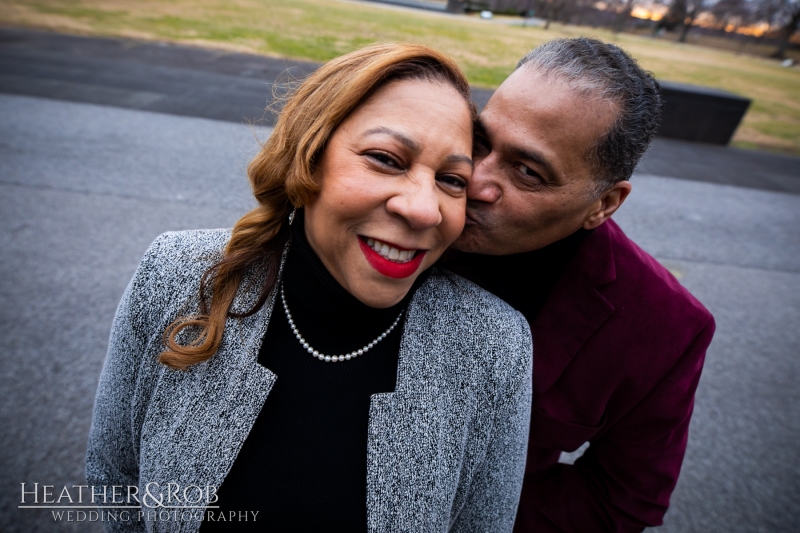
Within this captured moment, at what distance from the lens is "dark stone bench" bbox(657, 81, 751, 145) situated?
1049 cm

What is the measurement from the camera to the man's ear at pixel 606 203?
1.63m

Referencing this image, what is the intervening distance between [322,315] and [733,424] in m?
3.53

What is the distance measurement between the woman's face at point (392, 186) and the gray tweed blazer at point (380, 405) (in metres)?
0.29

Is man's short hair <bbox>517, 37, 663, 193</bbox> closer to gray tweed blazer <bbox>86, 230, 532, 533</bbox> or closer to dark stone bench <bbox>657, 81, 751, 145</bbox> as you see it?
gray tweed blazer <bbox>86, 230, 532, 533</bbox>

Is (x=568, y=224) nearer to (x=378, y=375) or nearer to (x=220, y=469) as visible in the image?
(x=378, y=375)

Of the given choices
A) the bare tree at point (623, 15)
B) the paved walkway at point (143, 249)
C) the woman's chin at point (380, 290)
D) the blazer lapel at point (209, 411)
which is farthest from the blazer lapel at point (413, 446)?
the bare tree at point (623, 15)

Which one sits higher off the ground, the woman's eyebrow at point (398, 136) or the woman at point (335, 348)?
the woman's eyebrow at point (398, 136)

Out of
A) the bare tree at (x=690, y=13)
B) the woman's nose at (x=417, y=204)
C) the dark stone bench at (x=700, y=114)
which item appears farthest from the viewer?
the bare tree at (x=690, y=13)

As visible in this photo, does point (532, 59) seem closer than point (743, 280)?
Yes

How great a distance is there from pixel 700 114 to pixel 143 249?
39.5 feet

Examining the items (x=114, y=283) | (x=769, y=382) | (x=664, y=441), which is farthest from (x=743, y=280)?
(x=114, y=283)

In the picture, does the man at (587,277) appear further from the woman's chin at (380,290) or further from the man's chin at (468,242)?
the woman's chin at (380,290)

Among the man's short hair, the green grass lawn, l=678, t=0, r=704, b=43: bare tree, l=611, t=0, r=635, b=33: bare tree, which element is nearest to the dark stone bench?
the green grass lawn

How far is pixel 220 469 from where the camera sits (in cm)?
130
